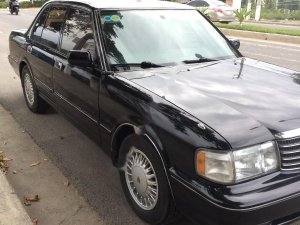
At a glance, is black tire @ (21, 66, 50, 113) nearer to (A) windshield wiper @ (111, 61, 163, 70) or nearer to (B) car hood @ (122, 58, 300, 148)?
(A) windshield wiper @ (111, 61, 163, 70)

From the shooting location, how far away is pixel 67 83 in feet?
14.2

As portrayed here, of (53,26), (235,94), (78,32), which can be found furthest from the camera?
(53,26)

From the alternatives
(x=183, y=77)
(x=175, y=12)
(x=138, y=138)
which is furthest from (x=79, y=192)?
(x=175, y=12)

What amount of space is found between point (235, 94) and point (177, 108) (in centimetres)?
53

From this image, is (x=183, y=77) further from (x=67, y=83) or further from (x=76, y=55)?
(x=67, y=83)

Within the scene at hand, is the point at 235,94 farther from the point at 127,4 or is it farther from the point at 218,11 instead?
the point at 218,11

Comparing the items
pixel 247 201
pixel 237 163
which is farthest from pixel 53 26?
pixel 247 201

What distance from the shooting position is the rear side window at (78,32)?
401 centimetres

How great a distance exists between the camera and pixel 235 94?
310 cm

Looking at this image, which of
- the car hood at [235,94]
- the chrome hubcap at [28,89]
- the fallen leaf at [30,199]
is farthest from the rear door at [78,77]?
the chrome hubcap at [28,89]

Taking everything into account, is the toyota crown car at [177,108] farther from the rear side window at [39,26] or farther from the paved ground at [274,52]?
the paved ground at [274,52]

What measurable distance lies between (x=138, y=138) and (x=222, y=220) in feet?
3.10

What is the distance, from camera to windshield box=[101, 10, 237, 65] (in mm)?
3766

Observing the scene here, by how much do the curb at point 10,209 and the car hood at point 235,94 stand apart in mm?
1388
